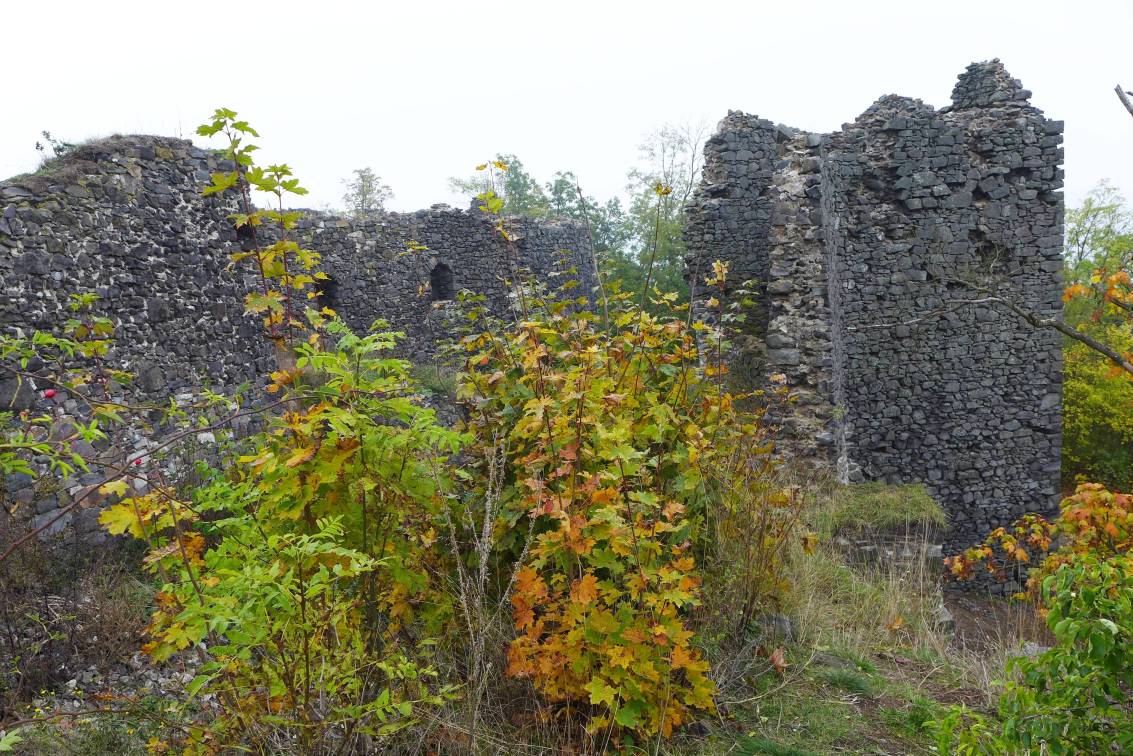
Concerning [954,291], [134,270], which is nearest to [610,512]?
[134,270]

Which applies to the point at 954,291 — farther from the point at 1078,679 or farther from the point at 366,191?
the point at 366,191

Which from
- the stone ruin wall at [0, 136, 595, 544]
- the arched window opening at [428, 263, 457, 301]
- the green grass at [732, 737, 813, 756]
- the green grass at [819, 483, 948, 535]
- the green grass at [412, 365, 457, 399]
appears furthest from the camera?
the arched window opening at [428, 263, 457, 301]

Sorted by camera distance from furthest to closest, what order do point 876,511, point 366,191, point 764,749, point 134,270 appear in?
point 366,191
point 876,511
point 134,270
point 764,749

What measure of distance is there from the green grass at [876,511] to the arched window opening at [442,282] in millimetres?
9900

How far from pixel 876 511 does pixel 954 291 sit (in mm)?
4628

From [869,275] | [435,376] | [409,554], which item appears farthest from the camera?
[435,376]

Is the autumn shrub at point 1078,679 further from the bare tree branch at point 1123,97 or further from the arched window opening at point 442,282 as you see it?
the arched window opening at point 442,282

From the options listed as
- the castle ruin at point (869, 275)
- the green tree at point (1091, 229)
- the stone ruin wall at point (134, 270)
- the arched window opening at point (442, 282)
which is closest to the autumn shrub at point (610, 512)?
the stone ruin wall at point (134, 270)

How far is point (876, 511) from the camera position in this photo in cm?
751

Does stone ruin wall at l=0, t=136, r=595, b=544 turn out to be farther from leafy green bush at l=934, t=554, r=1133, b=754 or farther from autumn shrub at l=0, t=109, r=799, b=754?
leafy green bush at l=934, t=554, r=1133, b=754

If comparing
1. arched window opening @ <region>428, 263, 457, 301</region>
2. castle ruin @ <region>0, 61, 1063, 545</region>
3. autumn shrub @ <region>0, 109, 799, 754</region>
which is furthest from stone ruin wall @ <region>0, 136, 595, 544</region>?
arched window opening @ <region>428, 263, 457, 301</region>

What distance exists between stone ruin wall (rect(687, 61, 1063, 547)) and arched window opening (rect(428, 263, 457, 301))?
6.81 m

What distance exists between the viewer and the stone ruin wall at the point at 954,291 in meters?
10.2

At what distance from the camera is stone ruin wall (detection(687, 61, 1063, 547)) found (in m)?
10.2
